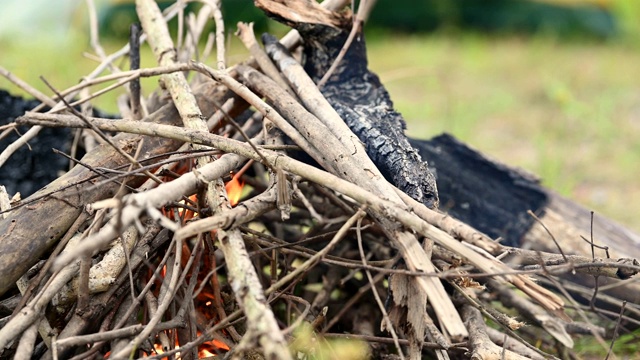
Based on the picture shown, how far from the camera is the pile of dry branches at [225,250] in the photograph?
115 centimetres

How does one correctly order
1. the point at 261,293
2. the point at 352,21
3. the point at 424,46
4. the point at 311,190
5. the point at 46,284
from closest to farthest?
the point at 261,293 → the point at 46,284 → the point at 352,21 → the point at 311,190 → the point at 424,46

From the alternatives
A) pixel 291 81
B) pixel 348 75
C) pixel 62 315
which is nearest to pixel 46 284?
pixel 62 315

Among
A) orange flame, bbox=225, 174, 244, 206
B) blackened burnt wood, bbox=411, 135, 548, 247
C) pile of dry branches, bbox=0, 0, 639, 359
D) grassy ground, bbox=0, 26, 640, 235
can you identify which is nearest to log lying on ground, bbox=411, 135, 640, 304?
blackened burnt wood, bbox=411, 135, 548, 247

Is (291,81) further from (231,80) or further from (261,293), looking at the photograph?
(261,293)

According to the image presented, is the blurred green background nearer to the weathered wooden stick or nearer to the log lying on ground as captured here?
the log lying on ground

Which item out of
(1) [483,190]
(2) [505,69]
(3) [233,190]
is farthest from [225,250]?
(2) [505,69]

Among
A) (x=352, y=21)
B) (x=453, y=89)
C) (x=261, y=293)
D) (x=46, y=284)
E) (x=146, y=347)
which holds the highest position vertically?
(x=352, y=21)

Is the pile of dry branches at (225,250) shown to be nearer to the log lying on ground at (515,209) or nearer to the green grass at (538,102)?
the log lying on ground at (515,209)

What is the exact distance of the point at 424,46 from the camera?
251 inches

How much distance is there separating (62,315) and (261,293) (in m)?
0.65

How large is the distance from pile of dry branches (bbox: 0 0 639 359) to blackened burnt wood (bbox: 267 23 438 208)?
0.26 ft

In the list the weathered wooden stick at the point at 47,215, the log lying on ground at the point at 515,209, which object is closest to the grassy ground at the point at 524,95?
the log lying on ground at the point at 515,209

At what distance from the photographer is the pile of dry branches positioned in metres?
1.15

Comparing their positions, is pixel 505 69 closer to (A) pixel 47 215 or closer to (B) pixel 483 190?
(B) pixel 483 190
